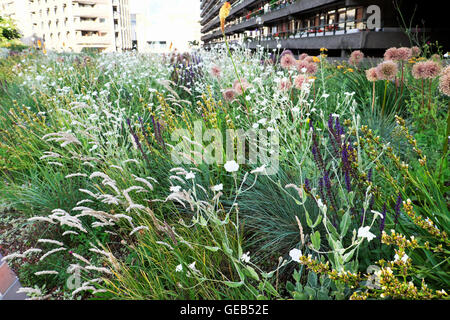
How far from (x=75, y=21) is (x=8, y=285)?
71.1 m

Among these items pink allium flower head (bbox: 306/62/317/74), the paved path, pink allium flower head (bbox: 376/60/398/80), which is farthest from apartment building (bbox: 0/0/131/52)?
the paved path

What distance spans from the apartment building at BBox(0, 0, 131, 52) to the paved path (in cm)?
6289

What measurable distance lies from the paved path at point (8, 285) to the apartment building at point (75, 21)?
2476 inches

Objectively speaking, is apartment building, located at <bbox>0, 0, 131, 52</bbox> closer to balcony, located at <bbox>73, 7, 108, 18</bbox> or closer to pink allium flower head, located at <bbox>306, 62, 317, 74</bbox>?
balcony, located at <bbox>73, 7, 108, 18</bbox>

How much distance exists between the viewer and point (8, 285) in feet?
7.32

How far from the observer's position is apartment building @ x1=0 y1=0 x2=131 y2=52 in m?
60.9

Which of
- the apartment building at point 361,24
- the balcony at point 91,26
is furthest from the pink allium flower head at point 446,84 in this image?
the balcony at point 91,26

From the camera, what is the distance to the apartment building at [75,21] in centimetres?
6091

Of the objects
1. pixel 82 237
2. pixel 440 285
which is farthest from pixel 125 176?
pixel 440 285

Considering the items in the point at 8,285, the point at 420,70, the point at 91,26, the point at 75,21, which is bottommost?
the point at 8,285

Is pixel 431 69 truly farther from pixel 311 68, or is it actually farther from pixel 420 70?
pixel 311 68

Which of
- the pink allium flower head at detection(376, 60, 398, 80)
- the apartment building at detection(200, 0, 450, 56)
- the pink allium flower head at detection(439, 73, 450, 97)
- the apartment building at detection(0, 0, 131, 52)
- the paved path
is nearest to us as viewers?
the paved path

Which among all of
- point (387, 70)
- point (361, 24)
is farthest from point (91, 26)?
point (387, 70)
